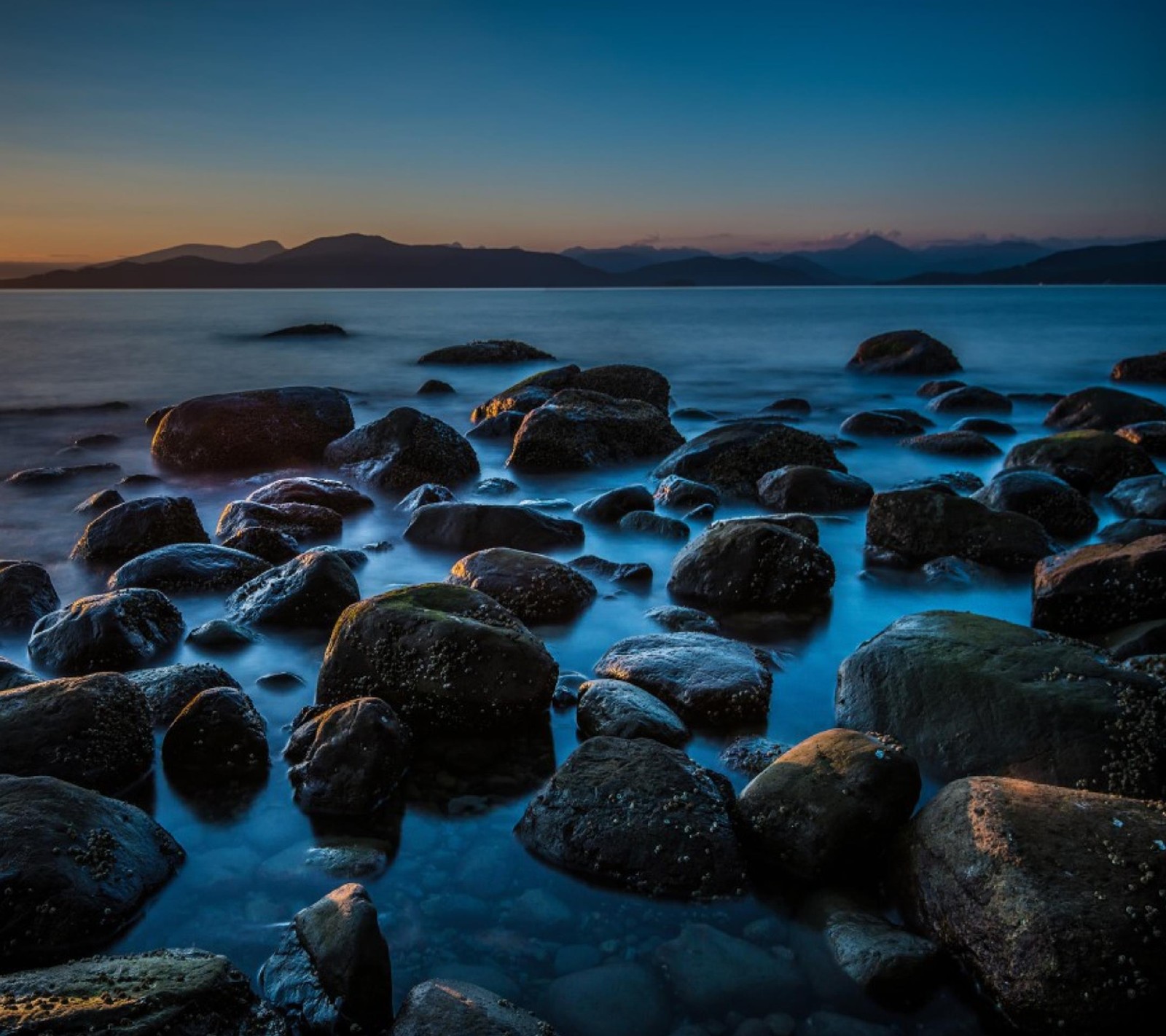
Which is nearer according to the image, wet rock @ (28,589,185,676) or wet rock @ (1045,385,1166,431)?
wet rock @ (28,589,185,676)

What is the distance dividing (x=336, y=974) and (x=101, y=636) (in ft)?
13.0

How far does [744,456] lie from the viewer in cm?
1191

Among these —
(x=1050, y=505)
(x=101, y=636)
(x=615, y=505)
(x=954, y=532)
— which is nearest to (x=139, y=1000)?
(x=101, y=636)

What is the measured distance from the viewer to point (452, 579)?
290 inches

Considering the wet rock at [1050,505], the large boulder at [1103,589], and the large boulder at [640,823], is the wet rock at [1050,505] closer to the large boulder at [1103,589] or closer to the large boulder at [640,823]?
the large boulder at [1103,589]

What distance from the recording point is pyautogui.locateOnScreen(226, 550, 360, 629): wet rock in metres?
7.00

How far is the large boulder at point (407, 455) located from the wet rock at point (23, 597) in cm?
521

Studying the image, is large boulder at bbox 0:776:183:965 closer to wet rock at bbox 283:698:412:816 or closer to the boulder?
wet rock at bbox 283:698:412:816

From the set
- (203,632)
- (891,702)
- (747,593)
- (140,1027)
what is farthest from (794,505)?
(140,1027)

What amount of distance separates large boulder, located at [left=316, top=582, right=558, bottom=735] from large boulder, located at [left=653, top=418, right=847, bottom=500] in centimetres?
644

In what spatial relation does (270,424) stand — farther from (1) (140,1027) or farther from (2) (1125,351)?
(2) (1125,351)

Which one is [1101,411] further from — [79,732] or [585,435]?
[79,732]

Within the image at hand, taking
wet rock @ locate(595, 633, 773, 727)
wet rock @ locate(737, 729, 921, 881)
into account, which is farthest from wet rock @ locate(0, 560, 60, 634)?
wet rock @ locate(737, 729, 921, 881)

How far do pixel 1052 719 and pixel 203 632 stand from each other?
5.64m
